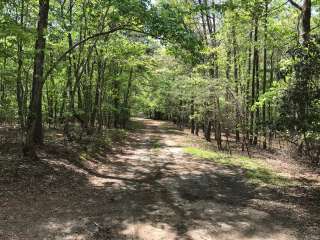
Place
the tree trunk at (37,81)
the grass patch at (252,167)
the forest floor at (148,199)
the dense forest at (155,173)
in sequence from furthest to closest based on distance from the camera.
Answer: the grass patch at (252,167) < the tree trunk at (37,81) < the dense forest at (155,173) < the forest floor at (148,199)

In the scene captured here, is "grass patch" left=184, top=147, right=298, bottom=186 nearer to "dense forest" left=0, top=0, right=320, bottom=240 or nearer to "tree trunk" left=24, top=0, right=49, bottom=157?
"dense forest" left=0, top=0, right=320, bottom=240

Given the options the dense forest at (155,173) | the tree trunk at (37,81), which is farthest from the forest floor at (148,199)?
the tree trunk at (37,81)

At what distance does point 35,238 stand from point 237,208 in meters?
5.27

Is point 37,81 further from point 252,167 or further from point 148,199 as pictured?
point 252,167

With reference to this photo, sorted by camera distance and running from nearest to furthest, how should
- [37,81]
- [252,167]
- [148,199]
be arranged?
[148,199]
[37,81]
[252,167]

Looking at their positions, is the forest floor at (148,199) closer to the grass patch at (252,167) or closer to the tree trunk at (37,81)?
the grass patch at (252,167)

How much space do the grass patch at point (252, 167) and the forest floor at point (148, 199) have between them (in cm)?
5

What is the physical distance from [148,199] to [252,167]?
25.6 ft

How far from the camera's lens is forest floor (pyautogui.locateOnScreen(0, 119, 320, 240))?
24.9 feet

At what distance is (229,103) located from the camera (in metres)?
20.6

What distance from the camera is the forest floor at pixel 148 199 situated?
24.9 ft

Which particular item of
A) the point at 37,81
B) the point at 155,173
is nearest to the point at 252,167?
the point at 155,173

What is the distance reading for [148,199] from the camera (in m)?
10.3

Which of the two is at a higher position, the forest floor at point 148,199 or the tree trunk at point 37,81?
the tree trunk at point 37,81
